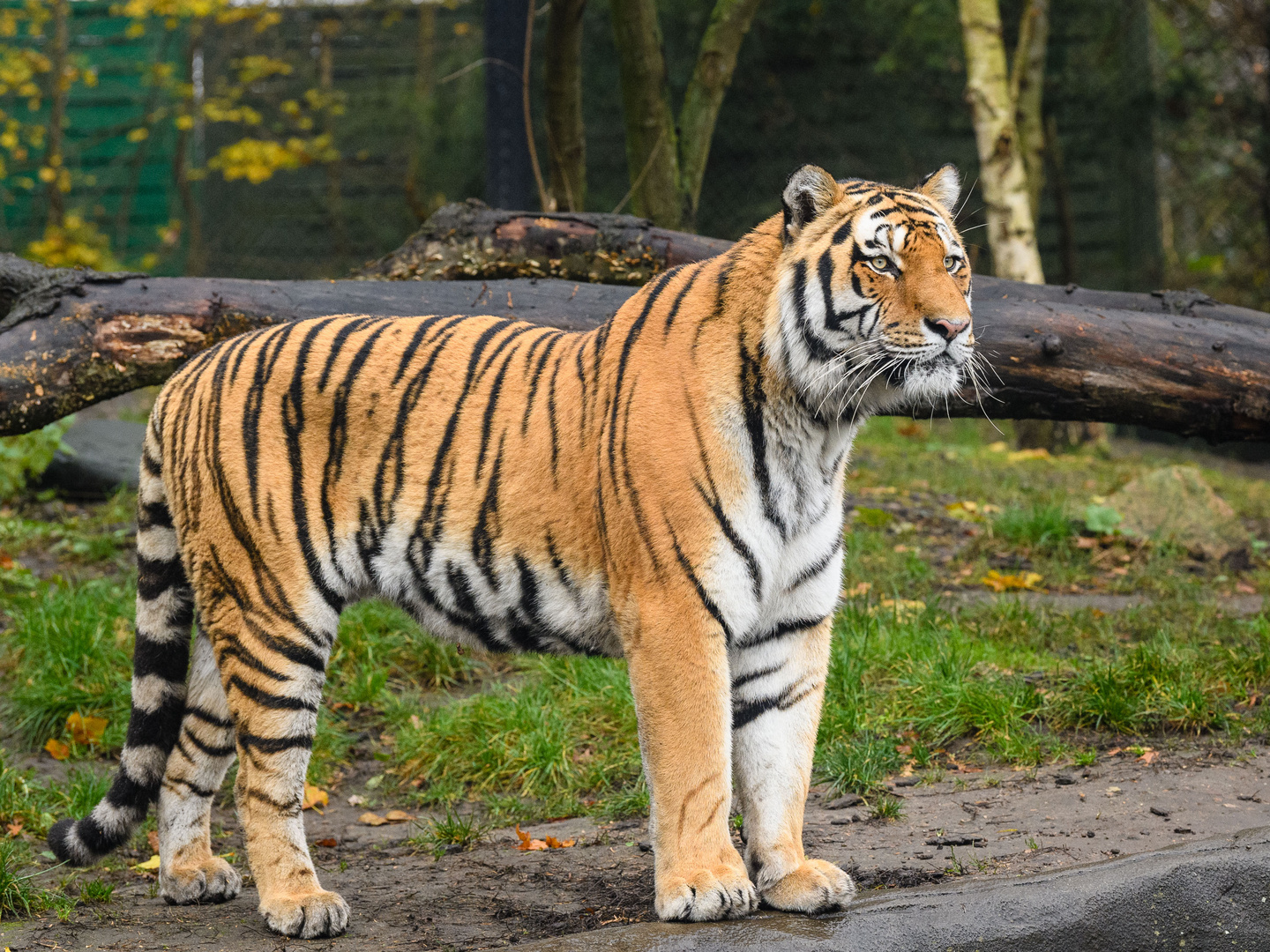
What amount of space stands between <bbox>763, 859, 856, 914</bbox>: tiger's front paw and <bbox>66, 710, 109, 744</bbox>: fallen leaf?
2941 mm

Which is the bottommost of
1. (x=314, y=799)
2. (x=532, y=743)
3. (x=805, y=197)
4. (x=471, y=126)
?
(x=314, y=799)

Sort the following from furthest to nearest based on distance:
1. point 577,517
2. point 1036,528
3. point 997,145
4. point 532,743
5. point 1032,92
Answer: point 1032,92
point 997,145
point 1036,528
point 532,743
point 577,517

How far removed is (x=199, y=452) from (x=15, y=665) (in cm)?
231

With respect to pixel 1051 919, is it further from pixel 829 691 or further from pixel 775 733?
pixel 829 691

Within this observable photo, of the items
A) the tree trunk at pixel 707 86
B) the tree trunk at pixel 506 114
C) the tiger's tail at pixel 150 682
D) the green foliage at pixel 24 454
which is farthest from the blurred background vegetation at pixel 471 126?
the tiger's tail at pixel 150 682

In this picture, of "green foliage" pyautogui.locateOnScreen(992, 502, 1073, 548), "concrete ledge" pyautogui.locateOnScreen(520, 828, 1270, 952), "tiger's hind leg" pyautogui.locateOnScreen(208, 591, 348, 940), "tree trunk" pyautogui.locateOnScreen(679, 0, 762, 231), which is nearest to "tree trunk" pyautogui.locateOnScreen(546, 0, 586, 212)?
"tree trunk" pyautogui.locateOnScreen(679, 0, 762, 231)

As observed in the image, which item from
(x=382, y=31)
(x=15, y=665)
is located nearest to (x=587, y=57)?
(x=382, y=31)

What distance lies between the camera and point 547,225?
5199 mm

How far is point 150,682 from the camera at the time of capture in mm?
3621

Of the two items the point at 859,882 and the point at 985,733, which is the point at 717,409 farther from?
the point at 985,733

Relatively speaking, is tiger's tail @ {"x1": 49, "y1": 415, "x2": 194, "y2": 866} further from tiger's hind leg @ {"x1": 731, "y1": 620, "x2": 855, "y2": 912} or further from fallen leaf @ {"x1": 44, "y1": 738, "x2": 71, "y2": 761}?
tiger's hind leg @ {"x1": 731, "y1": 620, "x2": 855, "y2": 912}

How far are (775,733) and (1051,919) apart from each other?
0.78 m

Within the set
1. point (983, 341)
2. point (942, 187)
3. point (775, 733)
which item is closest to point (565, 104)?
point (983, 341)

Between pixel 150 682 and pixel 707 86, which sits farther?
pixel 707 86
